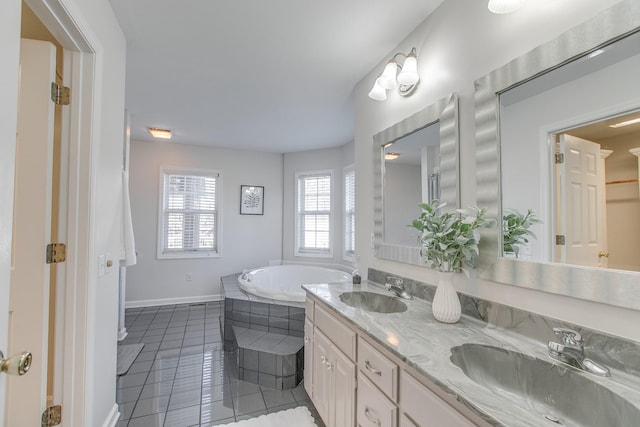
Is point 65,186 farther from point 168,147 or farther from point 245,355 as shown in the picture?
point 168,147

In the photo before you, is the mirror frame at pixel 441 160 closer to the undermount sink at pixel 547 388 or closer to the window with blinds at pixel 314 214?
the undermount sink at pixel 547 388

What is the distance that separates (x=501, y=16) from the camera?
1346 mm

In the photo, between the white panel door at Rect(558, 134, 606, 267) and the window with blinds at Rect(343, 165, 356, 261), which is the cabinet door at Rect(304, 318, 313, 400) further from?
the window with blinds at Rect(343, 165, 356, 261)

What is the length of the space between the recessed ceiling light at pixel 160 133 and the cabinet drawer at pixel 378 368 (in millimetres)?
3767

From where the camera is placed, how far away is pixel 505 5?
1230 mm

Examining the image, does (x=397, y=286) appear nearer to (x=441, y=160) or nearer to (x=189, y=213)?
(x=441, y=160)

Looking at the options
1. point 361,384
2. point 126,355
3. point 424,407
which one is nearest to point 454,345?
point 424,407

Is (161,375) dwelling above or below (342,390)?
below

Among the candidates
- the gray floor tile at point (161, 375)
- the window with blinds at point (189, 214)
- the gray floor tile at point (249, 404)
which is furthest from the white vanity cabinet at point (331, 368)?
the window with blinds at point (189, 214)

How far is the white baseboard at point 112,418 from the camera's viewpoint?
1764mm

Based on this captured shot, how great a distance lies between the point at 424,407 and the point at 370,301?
3.44 ft

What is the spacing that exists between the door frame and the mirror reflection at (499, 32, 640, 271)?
6.31ft

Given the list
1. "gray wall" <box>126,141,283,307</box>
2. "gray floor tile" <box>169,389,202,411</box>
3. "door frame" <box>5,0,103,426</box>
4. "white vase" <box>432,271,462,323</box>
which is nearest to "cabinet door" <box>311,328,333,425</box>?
"white vase" <box>432,271,462,323</box>

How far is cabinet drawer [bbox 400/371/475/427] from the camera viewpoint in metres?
0.86
